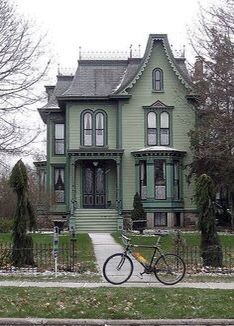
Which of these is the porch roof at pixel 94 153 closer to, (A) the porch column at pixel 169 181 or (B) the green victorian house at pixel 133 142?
(B) the green victorian house at pixel 133 142

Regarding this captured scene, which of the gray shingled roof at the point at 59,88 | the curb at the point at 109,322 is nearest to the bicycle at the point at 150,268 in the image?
the curb at the point at 109,322

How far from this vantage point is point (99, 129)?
116ft

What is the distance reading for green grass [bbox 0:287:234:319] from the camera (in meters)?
9.77

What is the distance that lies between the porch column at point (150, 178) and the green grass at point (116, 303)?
2182 centimetres

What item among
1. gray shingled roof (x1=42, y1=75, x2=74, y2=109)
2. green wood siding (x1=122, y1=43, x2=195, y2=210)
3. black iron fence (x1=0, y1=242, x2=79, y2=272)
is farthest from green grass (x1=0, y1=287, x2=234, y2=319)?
gray shingled roof (x1=42, y1=75, x2=74, y2=109)

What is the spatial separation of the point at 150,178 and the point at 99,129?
4.49m

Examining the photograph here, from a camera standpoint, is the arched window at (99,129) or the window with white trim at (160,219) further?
the arched window at (99,129)

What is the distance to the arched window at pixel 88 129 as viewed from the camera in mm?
35219

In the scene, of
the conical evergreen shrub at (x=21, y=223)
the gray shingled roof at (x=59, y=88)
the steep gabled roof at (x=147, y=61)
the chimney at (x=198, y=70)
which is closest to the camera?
the conical evergreen shrub at (x=21, y=223)

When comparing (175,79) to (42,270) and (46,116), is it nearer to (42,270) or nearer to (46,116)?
(46,116)

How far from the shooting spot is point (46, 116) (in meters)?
38.0

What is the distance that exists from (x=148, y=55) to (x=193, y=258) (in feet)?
64.2

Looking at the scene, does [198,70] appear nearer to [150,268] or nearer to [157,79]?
[157,79]

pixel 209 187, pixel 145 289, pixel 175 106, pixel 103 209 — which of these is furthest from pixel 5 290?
pixel 175 106
